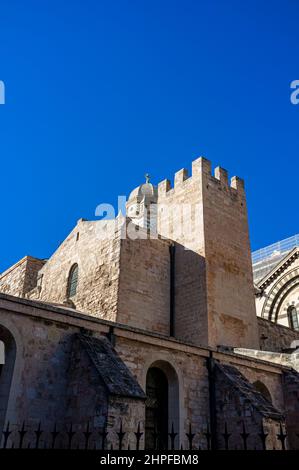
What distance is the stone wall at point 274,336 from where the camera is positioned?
20.2 m

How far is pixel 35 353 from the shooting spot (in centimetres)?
963

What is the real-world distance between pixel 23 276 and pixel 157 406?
14.0 m

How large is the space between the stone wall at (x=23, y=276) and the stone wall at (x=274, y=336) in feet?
38.7

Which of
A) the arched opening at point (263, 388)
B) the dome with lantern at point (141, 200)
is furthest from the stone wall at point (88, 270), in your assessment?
the dome with lantern at point (141, 200)

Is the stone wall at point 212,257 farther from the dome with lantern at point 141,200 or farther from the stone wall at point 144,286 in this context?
the dome with lantern at point 141,200

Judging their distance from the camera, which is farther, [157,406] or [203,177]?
[203,177]

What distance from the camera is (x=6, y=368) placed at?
9273mm

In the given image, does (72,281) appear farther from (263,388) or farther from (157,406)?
(263,388)

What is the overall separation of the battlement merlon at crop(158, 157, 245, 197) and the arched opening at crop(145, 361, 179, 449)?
32.6ft

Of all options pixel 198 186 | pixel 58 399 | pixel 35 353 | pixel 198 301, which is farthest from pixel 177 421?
pixel 198 186

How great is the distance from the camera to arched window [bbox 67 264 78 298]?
19062 millimetres

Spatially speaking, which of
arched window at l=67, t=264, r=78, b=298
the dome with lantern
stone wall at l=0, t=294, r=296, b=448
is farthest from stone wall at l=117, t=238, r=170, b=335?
the dome with lantern

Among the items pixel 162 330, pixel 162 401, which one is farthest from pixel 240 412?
pixel 162 330
